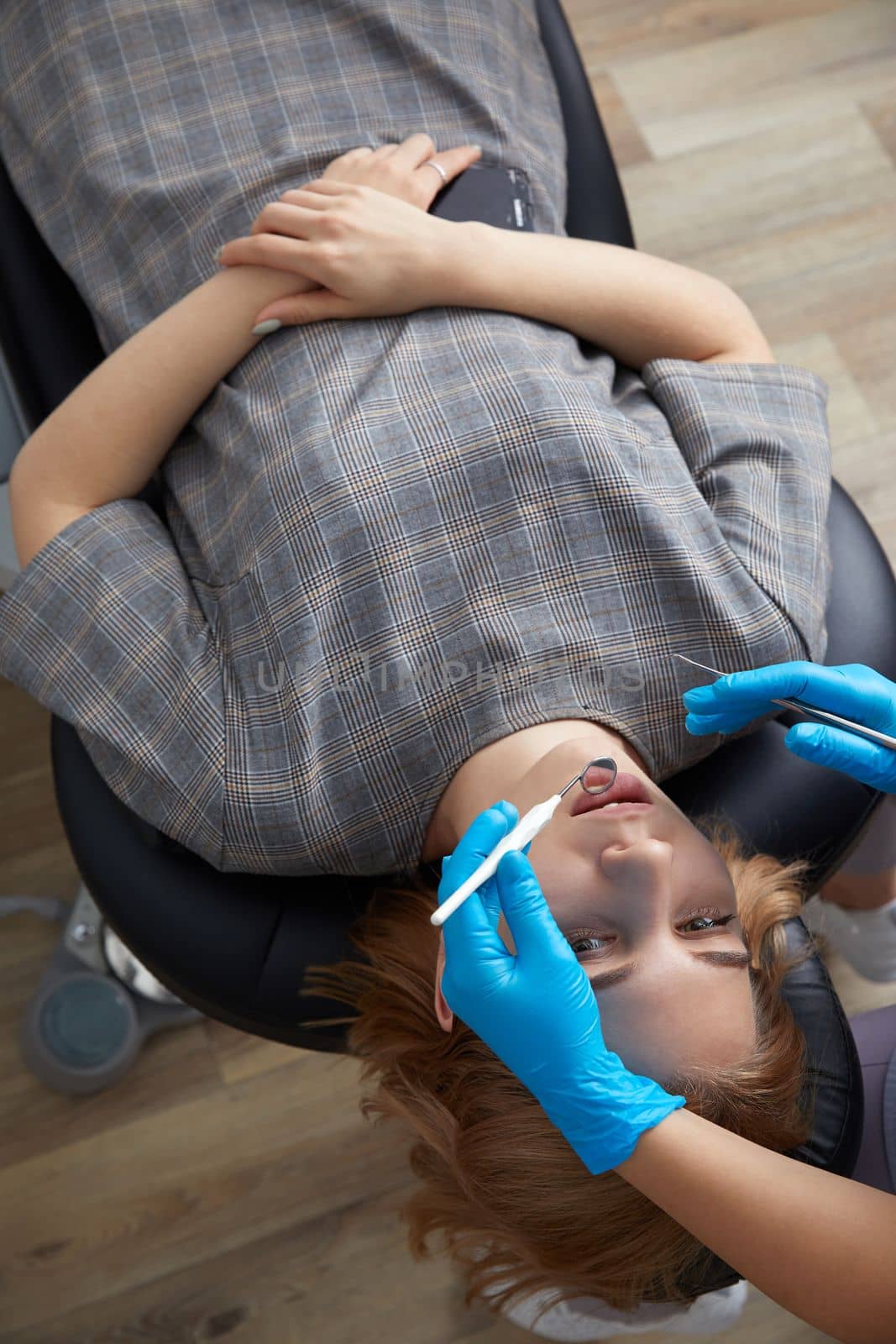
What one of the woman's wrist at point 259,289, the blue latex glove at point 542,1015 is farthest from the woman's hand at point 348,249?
the blue latex glove at point 542,1015

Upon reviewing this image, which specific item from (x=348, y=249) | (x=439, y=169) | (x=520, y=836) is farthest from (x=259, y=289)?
(x=520, y=836)

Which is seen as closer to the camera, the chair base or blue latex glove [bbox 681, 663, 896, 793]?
blue latex glove [bbox 681, 663, 896, 793]

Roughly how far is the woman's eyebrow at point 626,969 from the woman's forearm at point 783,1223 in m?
0.12

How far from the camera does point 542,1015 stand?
0.93 m

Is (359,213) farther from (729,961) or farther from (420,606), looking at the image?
(729,961)

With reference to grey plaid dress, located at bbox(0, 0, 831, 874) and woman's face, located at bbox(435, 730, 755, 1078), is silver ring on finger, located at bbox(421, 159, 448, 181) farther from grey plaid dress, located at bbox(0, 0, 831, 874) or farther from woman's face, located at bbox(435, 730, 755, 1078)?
woman's face, located at bbox(435, 730, 755, 1078)

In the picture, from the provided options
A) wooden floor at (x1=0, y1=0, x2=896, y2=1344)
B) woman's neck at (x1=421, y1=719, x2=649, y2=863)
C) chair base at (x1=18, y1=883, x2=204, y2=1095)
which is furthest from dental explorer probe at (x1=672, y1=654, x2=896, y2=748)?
chair base at (x1=18, y1=883, x2=204, y2=1095)

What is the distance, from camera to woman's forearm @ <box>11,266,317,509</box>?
1270 millimetres

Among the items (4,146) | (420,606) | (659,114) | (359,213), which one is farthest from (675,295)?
(659,114)

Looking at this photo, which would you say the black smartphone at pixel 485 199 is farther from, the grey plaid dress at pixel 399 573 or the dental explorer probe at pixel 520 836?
the dental explorer probe at pixel 520 836

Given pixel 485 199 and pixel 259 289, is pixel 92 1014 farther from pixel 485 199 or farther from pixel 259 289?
pixel 485 199

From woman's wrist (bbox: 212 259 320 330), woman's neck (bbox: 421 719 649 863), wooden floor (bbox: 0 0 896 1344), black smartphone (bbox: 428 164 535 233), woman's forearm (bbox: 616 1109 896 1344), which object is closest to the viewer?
woman's forearm (bbox: 616 1109 896 1344)

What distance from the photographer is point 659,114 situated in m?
2.33

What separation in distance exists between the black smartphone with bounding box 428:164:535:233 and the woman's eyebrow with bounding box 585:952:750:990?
88cm
